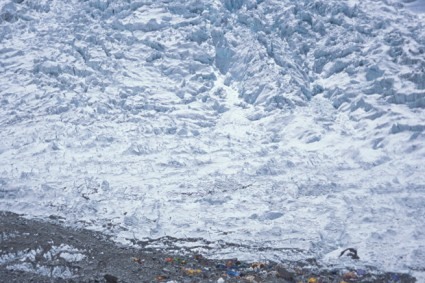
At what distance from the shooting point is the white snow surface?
33.0 ft

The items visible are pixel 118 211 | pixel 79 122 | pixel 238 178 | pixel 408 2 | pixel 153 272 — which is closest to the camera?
pixel 153 272

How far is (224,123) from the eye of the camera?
14422 mm

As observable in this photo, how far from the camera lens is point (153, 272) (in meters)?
8.08

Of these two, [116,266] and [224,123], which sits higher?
[224,123]

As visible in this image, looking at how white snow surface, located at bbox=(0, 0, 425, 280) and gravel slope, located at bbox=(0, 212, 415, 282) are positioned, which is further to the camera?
white snow surface, located at bbox=(0, 0, 425, 280)

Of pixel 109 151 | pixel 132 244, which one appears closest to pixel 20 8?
pixel 109 151

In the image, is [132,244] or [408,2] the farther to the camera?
[408,2]

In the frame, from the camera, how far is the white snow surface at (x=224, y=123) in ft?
33.0

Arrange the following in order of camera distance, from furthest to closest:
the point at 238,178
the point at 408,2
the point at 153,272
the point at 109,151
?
the point at 408,2, the point at 109,151, the point at 238,178, the point at 153,272

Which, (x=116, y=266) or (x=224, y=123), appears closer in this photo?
(x=116, y=266)

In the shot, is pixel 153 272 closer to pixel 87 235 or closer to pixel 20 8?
pixel 87 235

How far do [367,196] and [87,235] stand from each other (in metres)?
6.54

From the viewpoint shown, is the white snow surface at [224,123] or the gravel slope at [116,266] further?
the white snow surface at [224,123]

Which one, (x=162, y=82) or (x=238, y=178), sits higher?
(x=162, y=82)
